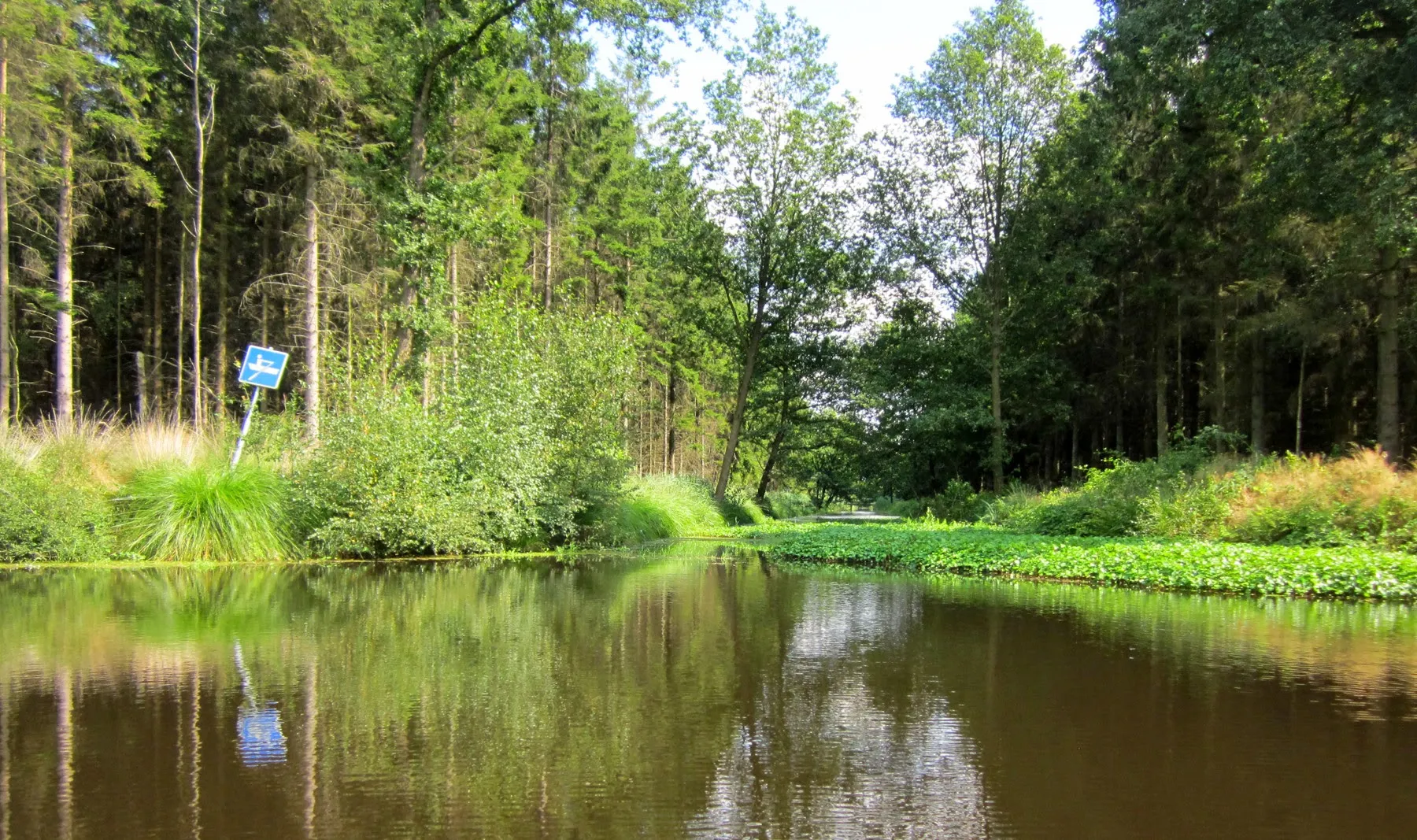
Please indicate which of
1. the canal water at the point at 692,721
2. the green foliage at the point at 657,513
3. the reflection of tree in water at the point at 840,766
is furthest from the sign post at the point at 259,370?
the reflection of tree in water at the point at 840,766

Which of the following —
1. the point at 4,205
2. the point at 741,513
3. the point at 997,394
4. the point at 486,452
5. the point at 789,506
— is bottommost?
the point at 789,506

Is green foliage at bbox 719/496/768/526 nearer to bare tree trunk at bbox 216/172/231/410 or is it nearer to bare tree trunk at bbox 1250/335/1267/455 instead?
bare tree trunk at bbox 1250/335/1267/455

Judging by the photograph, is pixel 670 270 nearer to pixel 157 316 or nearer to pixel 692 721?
pixel 157 316

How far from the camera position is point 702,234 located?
30.3m

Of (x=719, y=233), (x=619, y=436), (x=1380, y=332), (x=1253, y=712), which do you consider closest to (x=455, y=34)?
(x=619, y=436)

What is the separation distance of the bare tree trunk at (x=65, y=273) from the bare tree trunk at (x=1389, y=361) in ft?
98.7

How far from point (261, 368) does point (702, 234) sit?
61.4ft

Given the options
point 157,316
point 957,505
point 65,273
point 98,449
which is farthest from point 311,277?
point 957,505

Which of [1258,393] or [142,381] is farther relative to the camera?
[142,381]

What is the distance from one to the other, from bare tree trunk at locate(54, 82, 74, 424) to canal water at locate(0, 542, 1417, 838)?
13.7 m

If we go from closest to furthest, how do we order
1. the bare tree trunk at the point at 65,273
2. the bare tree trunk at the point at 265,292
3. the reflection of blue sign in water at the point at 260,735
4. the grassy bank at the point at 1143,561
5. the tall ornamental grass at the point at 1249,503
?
the reflection of blue sign in water at the point at 260,735 → the grassy bank at the point at 1143,561 → the tall ornamental grass at the point at 1249,503 → the bare tree trunk at the point at 65,273 → the bare tree trunk at the point at 265,292

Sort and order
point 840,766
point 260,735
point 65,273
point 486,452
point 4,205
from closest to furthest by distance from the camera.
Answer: point 840,766 < point 260,735 < point 486,452 < point 4,205 < point 65,273

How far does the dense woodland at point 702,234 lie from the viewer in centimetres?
1755

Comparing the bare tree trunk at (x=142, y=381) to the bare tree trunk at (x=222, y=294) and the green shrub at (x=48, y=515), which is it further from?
the green shrub at (x=48, y=515)
